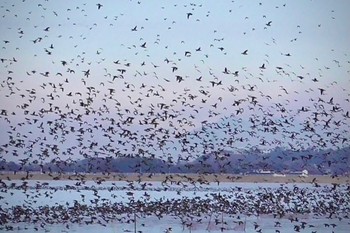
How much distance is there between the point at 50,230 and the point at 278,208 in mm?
5404

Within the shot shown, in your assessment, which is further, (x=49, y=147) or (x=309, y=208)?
(x=309, y=208)

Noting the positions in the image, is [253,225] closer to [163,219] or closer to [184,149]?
[163,219]

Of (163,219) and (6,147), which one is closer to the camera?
(6,147)

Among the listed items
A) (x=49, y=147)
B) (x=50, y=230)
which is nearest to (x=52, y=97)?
(x=49, y=147)

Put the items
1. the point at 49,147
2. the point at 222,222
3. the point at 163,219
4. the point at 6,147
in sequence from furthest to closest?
the point at 163,219 → the point at 222,222 → the point at 49,147 → the point at 6,147

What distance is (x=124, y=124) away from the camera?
12.1 m

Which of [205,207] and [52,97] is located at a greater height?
[52,97]

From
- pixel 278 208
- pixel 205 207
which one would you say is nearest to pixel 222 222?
pixel 205 207

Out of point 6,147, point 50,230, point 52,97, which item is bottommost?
point 50,230

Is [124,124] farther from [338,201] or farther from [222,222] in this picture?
[338,201]

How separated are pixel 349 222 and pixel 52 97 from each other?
6653 mm

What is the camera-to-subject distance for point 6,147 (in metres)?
11.6

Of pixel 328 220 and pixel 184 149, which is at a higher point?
pixel 184 149

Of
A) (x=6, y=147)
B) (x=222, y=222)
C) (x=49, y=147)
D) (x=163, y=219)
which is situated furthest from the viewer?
(x=163, y=219)
